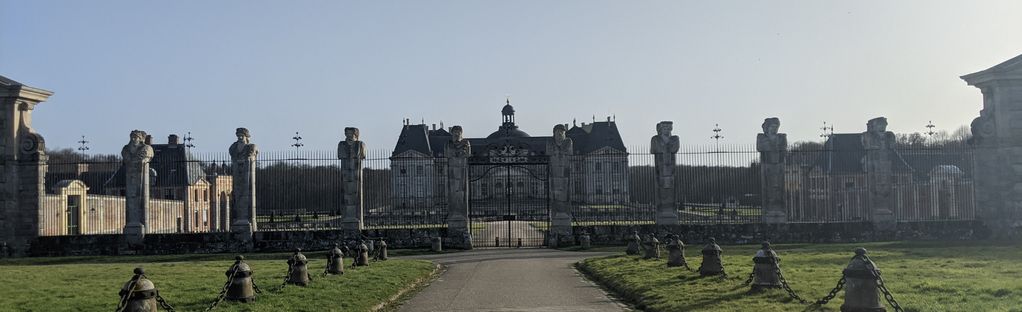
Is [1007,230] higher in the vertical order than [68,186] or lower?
lower

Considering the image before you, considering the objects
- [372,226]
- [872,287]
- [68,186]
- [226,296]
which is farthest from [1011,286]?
[68,186]

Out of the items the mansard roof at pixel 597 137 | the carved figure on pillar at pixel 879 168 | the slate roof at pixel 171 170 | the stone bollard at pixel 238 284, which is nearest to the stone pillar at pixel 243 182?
the slate roof at pixel 171 170

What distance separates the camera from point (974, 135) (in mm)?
27078

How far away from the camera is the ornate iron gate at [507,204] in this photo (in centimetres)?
2739

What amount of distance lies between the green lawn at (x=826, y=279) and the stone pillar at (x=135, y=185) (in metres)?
13.2

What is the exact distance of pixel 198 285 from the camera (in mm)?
15352

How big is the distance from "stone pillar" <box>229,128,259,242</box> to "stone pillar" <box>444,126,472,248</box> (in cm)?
563

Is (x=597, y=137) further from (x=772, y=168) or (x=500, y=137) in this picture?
(x=772, y=168)

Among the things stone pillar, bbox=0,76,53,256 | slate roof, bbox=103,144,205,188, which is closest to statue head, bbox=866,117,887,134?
stone pillar, bbox=0,76,53,256

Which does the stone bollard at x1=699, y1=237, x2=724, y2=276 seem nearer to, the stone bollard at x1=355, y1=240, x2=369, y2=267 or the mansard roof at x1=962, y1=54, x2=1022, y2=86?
the stone bollard at x1=355, y1=240, x2=369, y2=267

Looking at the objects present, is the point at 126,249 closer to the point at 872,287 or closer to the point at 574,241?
the point at 574,241

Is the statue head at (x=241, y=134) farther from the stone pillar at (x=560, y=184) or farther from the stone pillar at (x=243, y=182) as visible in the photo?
the stone pillar at (x=560, y=184)

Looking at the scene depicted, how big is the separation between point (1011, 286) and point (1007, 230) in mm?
15196

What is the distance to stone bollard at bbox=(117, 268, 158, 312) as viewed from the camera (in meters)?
9.89
